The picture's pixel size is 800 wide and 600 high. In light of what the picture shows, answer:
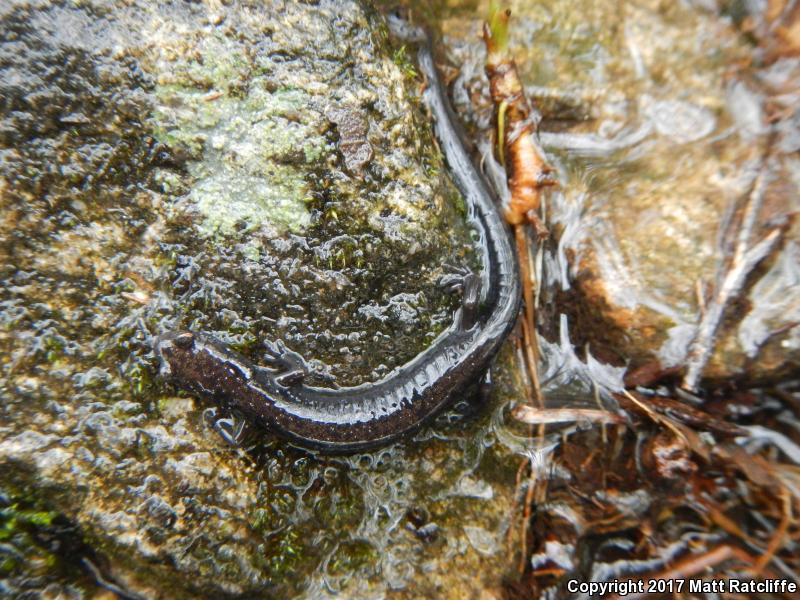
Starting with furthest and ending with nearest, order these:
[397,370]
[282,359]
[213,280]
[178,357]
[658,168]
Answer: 1. [658,168]
2. [397,370]
3. [282,359]
4. [213,280]
5. [178,357]

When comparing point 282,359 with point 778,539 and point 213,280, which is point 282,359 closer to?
point 213,280

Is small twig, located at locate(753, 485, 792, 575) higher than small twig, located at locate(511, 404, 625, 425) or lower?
lower

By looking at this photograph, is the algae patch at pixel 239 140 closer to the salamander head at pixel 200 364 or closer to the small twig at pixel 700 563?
the salamander head at pixel 200 364

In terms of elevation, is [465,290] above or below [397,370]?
above

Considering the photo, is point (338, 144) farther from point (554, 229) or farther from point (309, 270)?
point (554, 229)

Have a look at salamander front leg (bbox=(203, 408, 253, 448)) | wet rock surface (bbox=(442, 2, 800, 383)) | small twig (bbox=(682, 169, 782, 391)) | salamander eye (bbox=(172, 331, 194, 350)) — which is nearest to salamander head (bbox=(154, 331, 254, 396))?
salamander eye (bbox=(172, 331, 194, 350))

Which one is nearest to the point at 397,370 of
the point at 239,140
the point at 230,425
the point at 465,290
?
the point at 465,290

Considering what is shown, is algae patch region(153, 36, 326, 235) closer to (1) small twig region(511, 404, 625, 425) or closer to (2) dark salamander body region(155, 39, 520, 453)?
(2) dark salamander body region(155, 39, 520, 453)
